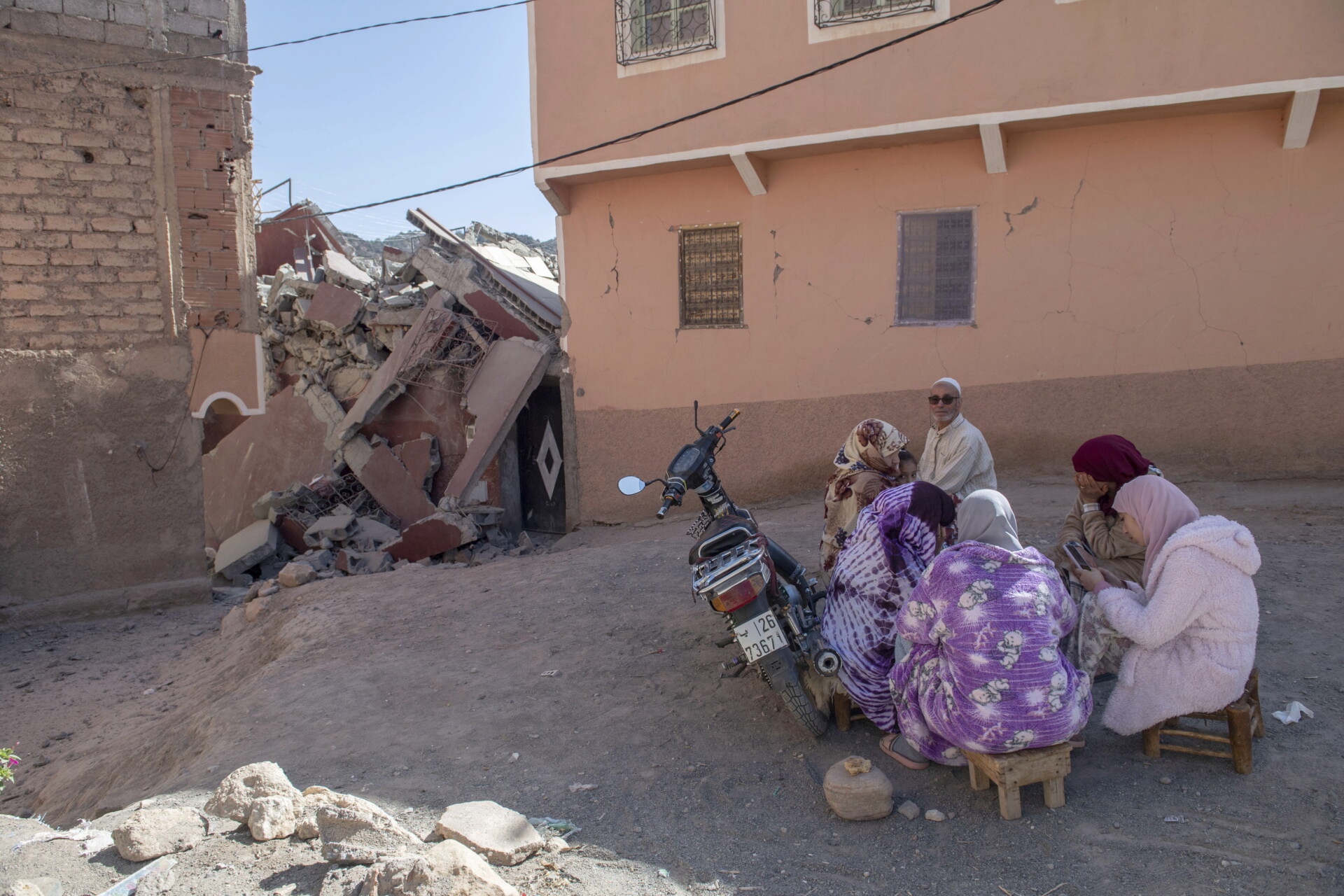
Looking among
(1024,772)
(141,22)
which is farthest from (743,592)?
(141,22)

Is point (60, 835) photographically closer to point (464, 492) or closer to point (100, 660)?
point (100, 660)

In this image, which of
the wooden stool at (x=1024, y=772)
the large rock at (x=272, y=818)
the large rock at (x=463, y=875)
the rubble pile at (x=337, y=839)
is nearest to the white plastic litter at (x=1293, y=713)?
the wooden stool at (x=1024, y=772)

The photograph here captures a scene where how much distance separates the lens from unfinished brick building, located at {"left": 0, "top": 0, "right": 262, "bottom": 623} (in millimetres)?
6797

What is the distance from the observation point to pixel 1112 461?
3.61m

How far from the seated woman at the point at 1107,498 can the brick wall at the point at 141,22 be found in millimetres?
7550

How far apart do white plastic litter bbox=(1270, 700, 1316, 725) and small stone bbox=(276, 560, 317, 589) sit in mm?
6656

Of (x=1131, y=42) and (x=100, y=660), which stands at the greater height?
(x=1131, y=42)

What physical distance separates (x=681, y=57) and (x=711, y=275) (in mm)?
2049

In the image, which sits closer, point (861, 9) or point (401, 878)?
point (401, 878)

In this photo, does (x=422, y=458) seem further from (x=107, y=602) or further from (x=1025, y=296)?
(x=1025, y=296)

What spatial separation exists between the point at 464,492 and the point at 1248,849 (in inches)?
315

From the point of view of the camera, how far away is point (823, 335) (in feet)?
27.0

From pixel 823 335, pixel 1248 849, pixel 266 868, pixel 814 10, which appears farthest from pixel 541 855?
pixel 814 10

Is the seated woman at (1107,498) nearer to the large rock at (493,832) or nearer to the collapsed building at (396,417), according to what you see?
the large rock at (493,832)
